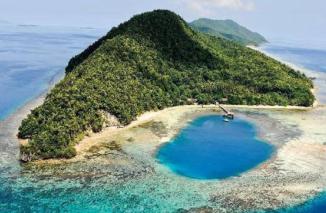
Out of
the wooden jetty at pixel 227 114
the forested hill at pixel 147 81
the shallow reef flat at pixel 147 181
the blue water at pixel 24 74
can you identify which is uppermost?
the forested hill at pixel 147 81

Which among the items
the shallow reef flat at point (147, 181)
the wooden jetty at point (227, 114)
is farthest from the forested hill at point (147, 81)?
the wooden jetty at point (227, 114)

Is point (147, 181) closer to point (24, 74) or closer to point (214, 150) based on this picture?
point (214, 150)

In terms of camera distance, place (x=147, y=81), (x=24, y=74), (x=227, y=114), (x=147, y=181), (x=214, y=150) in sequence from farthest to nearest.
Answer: (x=24, y=74) < (x=147, y=81) < (x=227, y=114) < (x=214, y=150) < (x=147, y=181)

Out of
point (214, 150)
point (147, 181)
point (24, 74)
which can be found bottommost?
point (24, 74)

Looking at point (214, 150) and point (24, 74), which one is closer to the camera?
point (214, 150)

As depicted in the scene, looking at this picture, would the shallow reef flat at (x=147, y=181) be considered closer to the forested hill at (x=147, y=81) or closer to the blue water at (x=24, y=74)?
the forested hill at (x=147, y=81)

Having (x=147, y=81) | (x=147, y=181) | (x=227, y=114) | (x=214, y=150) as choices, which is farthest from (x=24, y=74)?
(x=147, y=181)

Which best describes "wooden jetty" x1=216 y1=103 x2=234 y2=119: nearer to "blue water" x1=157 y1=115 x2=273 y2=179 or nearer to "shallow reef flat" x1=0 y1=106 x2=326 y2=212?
"blue water" x1=157 y1=115 x2=273 y2=179

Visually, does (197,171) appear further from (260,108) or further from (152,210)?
(260,108)
